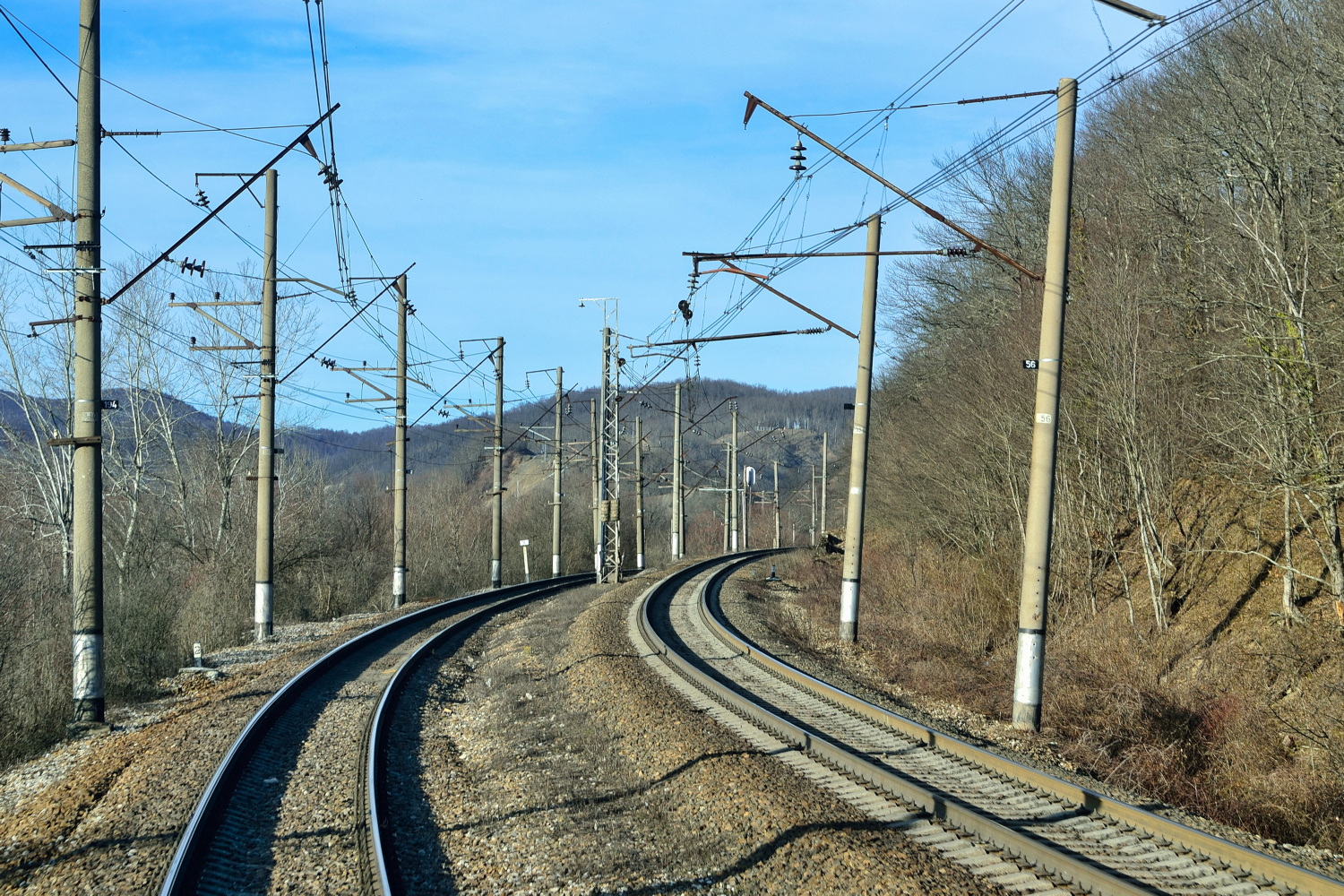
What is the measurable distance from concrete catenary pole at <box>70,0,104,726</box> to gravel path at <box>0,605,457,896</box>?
0.98 metres

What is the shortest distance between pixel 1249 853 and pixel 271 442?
1905 cm

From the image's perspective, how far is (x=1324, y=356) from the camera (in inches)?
506

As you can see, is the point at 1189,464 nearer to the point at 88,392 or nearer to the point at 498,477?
the point at 88,392

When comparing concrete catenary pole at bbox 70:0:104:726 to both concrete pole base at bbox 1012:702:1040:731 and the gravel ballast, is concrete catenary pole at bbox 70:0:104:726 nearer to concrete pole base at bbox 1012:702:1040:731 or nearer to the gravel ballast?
the gravel ballast

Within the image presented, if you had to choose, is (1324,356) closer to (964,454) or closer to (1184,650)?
(1184,650)

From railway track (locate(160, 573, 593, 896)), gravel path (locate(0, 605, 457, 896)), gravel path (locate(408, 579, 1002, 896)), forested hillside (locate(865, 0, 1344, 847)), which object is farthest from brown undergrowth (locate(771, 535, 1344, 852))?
gravel path (locate(0, 605, 457, 896))

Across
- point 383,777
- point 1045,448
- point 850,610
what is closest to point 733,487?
point 850,610

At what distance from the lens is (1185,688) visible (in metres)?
13.0

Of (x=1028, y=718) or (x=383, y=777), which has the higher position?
(x=1028, y=718)

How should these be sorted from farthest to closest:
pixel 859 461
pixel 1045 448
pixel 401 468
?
pixel 401 468, pixel 859 461, pixel 1045 448

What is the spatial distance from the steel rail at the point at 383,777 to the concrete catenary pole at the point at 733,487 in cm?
3576

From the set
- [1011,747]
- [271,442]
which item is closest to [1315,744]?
[1011,747]

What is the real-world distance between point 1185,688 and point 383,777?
9.90 meters

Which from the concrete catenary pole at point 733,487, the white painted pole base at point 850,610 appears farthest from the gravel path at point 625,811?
the concrete catenary pole at point 733,487
